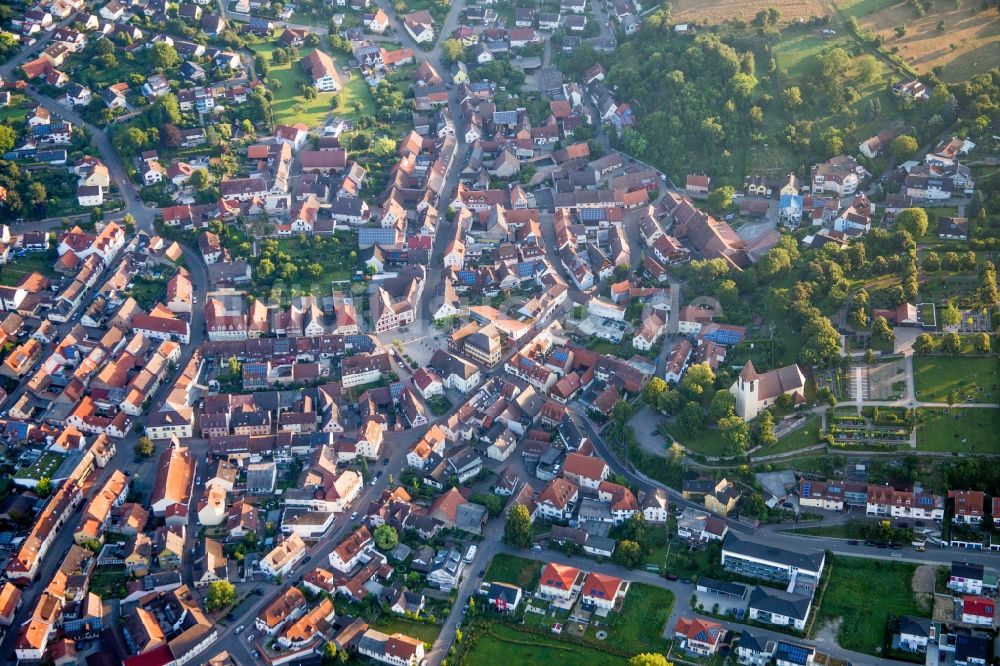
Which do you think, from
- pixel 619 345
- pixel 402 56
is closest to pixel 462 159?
pixel 402 56

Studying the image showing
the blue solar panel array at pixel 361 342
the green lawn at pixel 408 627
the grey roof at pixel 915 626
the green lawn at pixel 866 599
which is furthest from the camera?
the blue solar panel array at pixel 361 342

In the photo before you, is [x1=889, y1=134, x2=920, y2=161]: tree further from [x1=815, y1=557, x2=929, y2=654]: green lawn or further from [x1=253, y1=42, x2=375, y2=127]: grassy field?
[x1=253, y1=42, x2=375, y2=127]: grassy field

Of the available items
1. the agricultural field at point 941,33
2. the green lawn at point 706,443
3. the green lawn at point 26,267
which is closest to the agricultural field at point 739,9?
the agricultural field at point 941,33

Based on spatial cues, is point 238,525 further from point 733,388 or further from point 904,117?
point 904,117

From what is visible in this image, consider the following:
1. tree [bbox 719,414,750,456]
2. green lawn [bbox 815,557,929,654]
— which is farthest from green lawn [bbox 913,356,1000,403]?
green lawn [bbox 815,557,929,654]

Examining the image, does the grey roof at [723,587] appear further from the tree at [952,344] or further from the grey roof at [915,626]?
the tree at [952,344]

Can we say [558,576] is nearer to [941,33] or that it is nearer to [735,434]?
[735,434]
